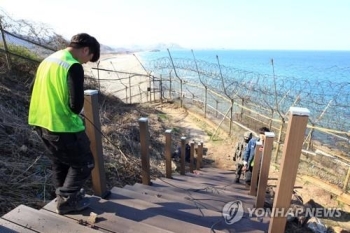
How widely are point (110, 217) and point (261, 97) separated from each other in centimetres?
917

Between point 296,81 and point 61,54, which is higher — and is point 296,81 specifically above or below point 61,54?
below

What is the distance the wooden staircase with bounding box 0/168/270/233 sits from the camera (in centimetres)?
186

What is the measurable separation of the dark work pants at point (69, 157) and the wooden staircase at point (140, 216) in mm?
208

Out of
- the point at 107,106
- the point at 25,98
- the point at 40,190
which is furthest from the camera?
the point at 107,106

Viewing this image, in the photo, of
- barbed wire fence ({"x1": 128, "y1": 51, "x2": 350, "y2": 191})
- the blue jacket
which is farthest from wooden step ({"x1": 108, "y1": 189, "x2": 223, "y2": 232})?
barbed wire fence ({"x1": 128, "y1": 51, "x2": 350, "y2": 191})

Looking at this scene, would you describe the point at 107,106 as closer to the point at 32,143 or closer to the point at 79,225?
the point at 32,143

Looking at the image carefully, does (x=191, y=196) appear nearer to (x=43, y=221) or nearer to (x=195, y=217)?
(x=195, y=217)

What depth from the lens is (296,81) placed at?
8.77 m

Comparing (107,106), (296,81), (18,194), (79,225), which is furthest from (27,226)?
(296,81)

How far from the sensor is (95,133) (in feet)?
7.55

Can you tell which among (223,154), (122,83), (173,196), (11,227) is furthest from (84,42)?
(122,83)

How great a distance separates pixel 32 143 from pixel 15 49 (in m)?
3.70

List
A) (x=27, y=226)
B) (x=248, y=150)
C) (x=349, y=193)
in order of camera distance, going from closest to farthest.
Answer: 1. (x=27, y=226)
2. (x=248, y=150)
3. (x=349, y=193)

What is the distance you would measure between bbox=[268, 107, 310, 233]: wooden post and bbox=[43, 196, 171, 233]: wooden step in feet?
2.55
